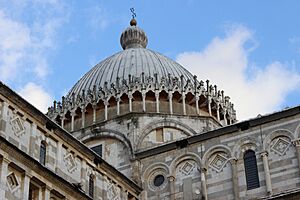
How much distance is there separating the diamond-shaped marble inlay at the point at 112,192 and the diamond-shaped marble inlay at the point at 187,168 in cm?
266

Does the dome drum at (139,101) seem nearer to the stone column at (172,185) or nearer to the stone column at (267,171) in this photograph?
the stone column at (172,185)

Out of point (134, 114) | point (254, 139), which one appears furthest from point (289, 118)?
point (134, 114)

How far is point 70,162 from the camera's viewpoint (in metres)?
23.7

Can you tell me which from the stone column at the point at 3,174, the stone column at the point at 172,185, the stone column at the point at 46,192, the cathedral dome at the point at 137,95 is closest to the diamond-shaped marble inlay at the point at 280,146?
the stone column at the point at 172,185

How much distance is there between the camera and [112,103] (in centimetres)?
3091

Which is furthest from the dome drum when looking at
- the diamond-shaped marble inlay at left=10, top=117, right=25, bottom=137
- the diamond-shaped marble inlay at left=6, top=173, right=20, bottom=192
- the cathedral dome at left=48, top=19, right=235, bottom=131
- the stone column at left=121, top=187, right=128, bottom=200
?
the diamond-shaped marble inlay at left=6, top=173, right=20, bottom=192

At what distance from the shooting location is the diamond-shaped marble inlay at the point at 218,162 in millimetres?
25891

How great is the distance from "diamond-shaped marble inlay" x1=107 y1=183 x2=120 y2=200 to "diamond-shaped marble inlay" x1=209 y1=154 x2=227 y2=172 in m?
3.58

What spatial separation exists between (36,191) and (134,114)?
9.09m

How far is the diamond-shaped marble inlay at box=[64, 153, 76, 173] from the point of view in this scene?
23466 millimetres

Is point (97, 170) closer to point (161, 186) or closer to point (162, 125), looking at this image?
point (161, 186)

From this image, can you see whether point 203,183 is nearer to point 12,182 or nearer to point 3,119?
point 12,182

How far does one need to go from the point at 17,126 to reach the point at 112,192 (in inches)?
203

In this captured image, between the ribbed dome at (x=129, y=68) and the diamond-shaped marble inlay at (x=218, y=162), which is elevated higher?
the ribbed dome at (x=129, y=68)
